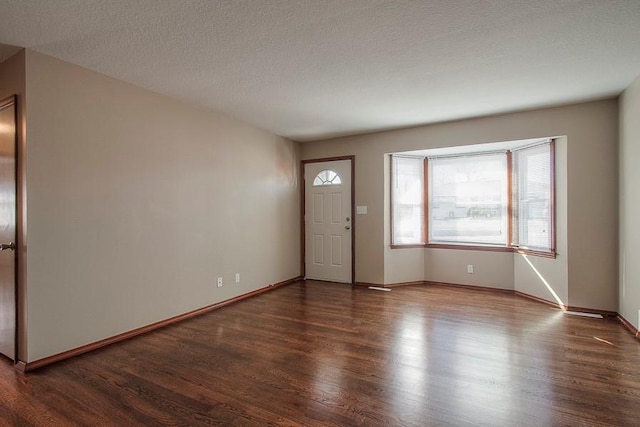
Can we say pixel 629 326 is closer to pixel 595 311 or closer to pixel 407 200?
pixel 595 311

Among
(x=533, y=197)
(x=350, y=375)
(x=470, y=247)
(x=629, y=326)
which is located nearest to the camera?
(x=350, y=375)

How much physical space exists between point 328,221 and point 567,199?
3.29 m

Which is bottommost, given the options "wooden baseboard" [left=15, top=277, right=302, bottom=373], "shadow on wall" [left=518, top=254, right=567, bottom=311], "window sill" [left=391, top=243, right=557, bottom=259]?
"wooden baseboard" [left=15, top=277, right=302, bottom=373]

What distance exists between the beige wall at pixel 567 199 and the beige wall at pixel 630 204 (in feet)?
0.53

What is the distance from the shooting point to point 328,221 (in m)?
5.57

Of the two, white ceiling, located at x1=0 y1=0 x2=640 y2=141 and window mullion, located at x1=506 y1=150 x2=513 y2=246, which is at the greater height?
white ceiling, located at x1=0 y1=0 x2=640 y2=141

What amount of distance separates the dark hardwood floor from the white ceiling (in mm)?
2438

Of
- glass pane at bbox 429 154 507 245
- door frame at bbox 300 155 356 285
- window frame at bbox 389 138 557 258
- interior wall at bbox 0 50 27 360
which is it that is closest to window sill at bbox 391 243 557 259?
window frame at bbox 389 138 557 258

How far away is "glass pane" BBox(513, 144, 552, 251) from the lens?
13.8ft

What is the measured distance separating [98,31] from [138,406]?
2.49m

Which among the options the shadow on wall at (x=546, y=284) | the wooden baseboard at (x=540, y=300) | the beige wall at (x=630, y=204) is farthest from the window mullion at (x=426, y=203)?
the beige wall at (x=630, y=204)

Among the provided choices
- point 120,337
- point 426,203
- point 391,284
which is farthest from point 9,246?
point 426,203

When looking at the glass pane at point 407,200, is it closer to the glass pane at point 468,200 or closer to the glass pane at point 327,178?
the glass pane at point 468,200

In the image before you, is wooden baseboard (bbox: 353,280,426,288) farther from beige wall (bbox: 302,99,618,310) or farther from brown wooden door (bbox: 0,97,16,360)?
brown wooden door (bbox: 0,97,16,360)
